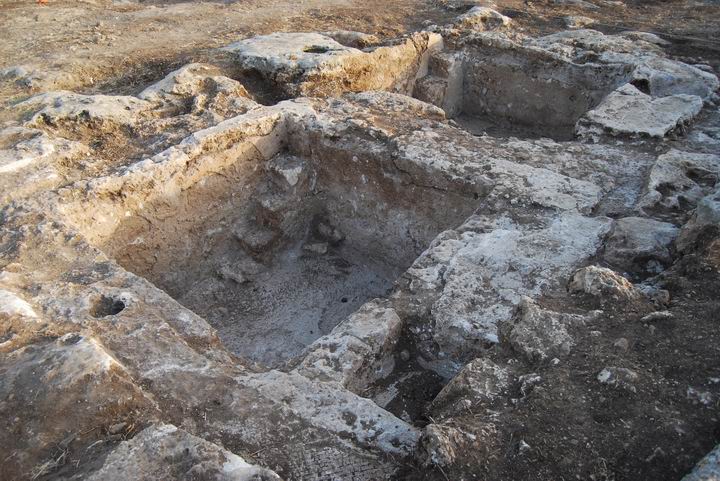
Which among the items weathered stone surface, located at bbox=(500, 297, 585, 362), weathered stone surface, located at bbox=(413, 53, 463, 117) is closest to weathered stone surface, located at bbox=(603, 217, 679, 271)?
weathered stone surface, located at bbox=(500, 297, 585, 362)

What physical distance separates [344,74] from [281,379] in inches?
140

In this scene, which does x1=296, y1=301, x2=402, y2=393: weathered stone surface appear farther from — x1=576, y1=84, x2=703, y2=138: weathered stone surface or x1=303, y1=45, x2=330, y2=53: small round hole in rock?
x1=303, y1=45, x2=330, y2=53: small round hole in rock

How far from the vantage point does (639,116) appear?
15.1ft

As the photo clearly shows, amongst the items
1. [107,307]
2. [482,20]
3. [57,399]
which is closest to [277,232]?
[107,307]

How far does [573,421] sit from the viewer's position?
216 cm

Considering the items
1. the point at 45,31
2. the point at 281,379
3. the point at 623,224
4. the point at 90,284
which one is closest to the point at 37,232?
the point at 90,284

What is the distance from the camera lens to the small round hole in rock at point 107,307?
2.91m

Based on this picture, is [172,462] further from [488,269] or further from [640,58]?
[640,58]

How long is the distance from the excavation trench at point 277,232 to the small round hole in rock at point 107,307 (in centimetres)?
98

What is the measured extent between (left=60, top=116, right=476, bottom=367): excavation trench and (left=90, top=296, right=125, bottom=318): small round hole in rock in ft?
3.20

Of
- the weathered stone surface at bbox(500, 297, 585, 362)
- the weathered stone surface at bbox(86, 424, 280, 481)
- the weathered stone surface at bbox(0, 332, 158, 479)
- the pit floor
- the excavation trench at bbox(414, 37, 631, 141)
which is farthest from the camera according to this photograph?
the excavation trench at bbox(414, 37, 631, 141)

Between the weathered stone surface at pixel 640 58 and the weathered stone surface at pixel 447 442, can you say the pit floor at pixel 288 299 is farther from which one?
the weathered stone surface at pixel 640 58

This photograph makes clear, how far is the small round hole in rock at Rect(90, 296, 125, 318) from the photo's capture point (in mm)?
2910

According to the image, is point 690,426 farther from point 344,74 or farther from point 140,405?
point 344,74
